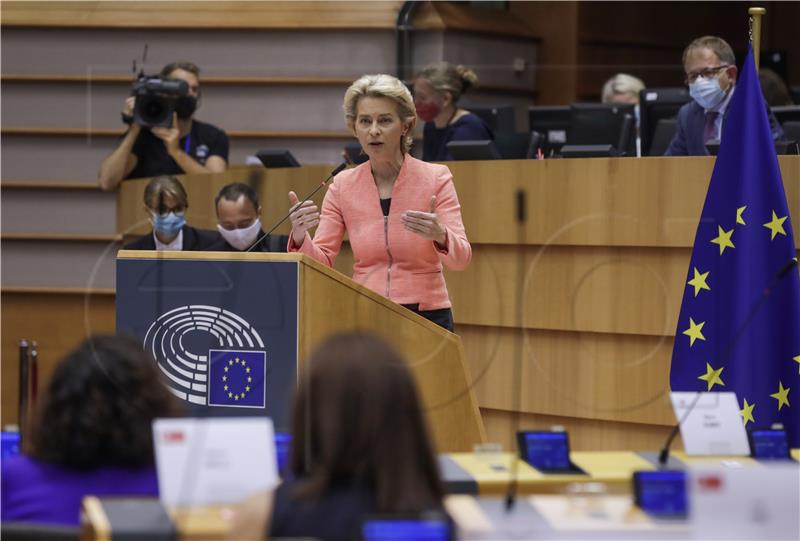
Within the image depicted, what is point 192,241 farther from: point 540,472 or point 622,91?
point 622,91

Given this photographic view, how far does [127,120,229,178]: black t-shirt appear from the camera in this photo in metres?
5.79

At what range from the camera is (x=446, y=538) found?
1800mm

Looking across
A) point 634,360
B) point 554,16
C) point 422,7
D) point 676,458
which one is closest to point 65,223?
point 422,7

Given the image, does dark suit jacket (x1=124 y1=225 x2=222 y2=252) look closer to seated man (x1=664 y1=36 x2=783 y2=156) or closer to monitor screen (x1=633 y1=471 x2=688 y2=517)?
seated man (x1=664 y1=36 x2=783 y2=156)

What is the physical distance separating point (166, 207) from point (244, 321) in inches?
43.6

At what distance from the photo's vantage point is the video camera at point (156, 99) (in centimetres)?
563

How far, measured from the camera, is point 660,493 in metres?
2.12

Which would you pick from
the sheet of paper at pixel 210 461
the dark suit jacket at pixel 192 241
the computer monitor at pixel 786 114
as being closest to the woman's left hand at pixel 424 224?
the dark suit jacket at pixel 192 241

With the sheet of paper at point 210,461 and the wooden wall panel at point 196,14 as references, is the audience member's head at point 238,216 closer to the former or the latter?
the sheet of paper at point 210,461

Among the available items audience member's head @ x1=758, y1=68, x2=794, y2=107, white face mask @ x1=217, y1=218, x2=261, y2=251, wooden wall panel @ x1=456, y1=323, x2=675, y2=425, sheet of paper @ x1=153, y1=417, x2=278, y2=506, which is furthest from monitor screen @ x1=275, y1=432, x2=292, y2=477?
audience member's head @ x1=758, y1=68, x2=794, y2=107

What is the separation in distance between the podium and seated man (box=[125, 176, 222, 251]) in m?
0.87

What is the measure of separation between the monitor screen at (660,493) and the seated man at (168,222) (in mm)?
2454

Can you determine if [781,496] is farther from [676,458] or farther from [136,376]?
[136,376]

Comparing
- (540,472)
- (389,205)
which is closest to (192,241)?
(389,205)
